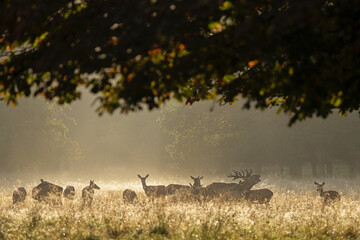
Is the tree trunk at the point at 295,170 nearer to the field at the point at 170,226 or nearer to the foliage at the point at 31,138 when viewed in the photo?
the foliage at the point at 31,138

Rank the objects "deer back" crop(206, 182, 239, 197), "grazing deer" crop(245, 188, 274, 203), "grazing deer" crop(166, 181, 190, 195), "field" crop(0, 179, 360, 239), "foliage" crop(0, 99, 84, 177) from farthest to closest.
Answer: "foliage" crop(0, 99, 84, 177) → "deer back" crop(206, 182, 239, 197) → "grazing deer" crop(166, 181, 190, 195) → "grazing deer" crop(245, 188, 274, 203) → "field" crop(0, 179, 360, 239)

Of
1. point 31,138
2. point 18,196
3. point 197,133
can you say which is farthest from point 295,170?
point 18,196

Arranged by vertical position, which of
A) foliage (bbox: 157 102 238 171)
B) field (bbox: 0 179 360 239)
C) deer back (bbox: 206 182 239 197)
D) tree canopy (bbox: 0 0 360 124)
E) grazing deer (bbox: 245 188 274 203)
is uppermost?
foliage (bbox: 157 102 238 171)

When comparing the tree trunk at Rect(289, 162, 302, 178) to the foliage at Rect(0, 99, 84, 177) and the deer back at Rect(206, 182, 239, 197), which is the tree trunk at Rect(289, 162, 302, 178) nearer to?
the foliage at Rect(0, 99, 84, 177)

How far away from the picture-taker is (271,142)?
42.2 metres

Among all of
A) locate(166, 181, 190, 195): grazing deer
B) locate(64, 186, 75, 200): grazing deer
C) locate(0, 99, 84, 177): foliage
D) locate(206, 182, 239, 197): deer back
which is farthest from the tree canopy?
locate(0, 99, 84, 177): foliage

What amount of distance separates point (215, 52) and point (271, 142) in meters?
38.7

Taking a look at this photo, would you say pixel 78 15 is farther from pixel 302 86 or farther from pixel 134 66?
pixel 302 86

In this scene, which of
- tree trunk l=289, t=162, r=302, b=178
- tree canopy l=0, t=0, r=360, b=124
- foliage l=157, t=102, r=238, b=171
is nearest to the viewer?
tree canopy l=0, t=0, r=360, b=124

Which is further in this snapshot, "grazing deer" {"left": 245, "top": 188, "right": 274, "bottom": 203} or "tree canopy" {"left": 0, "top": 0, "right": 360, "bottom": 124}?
"grazing deer" {"left": 245, "top": 188, "right": 274, "bottom": 203}

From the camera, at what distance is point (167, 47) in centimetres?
459

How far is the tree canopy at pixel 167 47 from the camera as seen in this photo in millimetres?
4207

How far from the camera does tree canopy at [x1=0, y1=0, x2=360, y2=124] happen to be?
4207 mm

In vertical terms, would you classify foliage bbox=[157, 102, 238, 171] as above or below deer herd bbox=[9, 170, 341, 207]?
above
